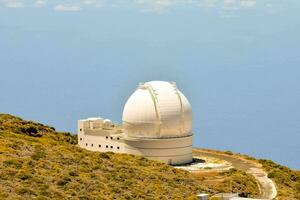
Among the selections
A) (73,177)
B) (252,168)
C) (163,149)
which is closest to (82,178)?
(73,177)

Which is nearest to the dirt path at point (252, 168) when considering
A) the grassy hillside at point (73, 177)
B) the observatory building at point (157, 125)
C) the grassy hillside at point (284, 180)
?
the grassy hillside at point (284, 180)

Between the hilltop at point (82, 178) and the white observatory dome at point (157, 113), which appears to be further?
the white observatory dome at point (157, 113)

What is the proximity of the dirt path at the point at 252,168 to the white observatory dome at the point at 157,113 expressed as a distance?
5.79 meters

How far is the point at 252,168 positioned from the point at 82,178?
29968mm

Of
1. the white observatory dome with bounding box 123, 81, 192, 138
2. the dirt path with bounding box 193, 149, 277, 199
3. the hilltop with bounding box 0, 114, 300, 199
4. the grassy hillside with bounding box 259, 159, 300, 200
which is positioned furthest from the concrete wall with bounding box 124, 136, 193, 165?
the hilltop with bounding box 0, 114, 300, 199

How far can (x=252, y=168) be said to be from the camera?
6600 centimetres

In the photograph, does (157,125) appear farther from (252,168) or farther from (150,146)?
(252,168)

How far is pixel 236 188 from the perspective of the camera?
5316 centimetres

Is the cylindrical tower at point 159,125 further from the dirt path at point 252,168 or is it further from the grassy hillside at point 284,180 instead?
the grassy hillside at point 284,180

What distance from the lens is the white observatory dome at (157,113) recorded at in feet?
215

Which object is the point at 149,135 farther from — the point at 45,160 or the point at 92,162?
the point at 45,160

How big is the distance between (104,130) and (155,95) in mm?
7686

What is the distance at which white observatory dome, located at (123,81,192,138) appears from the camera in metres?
65.4

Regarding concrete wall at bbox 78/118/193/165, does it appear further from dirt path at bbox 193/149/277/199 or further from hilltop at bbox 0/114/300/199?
hilltop at bbox 0/114/300/199
